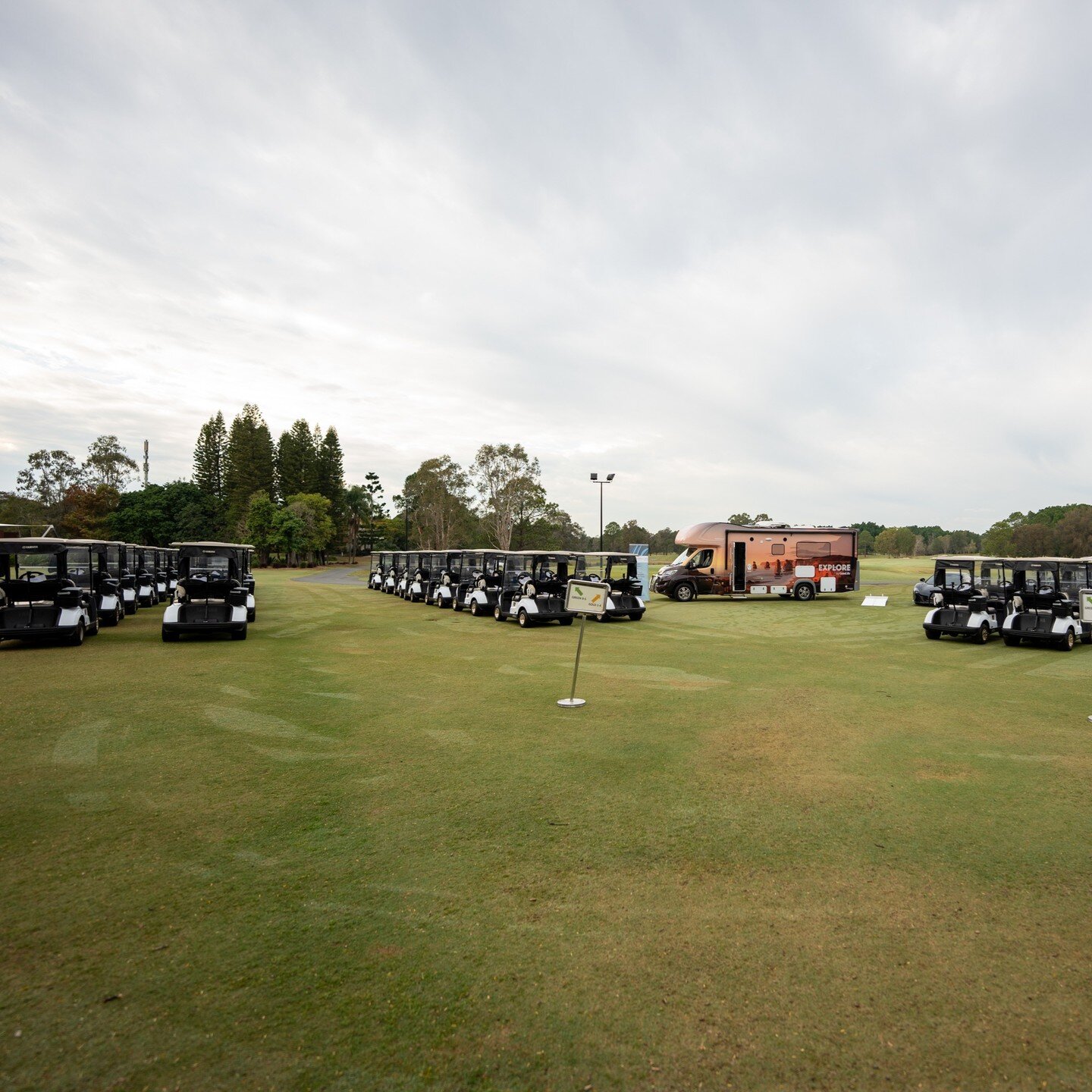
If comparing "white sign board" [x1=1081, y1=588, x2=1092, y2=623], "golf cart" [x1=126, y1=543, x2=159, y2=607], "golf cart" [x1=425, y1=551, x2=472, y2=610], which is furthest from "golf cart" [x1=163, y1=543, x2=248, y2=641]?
"white sign board" [x1=1081, y1=588, x2=1092, y2=623]

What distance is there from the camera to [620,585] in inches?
741

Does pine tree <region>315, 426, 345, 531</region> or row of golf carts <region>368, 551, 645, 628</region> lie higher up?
pine tree <region>315, 426, 345, 531</region>

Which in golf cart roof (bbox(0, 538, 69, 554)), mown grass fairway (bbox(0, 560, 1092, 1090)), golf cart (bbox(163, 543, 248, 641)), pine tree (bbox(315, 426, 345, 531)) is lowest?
mown grass fairway (bbox(0, 560, 1092, 1090))

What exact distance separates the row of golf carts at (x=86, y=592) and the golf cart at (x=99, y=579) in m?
0.02

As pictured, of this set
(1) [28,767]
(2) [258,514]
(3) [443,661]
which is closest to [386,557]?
(3) [443,661]

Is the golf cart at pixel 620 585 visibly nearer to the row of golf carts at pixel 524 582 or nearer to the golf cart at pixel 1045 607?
the row of golf carts at pixel 524 582

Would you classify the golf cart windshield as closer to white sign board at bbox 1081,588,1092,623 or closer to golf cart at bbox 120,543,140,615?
white sign board at bbox 1081,588,1092,623

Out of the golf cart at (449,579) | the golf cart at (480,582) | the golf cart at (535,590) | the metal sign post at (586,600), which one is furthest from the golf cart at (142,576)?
the metal sign post at (586,600)

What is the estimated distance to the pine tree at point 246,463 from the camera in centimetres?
7450

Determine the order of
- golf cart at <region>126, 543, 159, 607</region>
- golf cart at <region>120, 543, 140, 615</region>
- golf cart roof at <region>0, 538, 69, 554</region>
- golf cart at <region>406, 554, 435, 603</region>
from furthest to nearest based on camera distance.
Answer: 1. golf cart at <region>406, 554, 435, 603</region>
2. golf cart at <region>126, 543, 159, 607</region>
3. golf cart at <region>120, 543, 140, 615</region>
4. golf cart roof at <region>0, 538, 69, 554</region>

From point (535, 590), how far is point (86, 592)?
1028 cm

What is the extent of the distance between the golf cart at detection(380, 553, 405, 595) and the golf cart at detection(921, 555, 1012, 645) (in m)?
21.7

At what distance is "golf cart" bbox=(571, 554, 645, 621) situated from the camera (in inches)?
704

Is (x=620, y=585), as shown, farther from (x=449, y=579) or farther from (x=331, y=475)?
(x=331, y=475)
